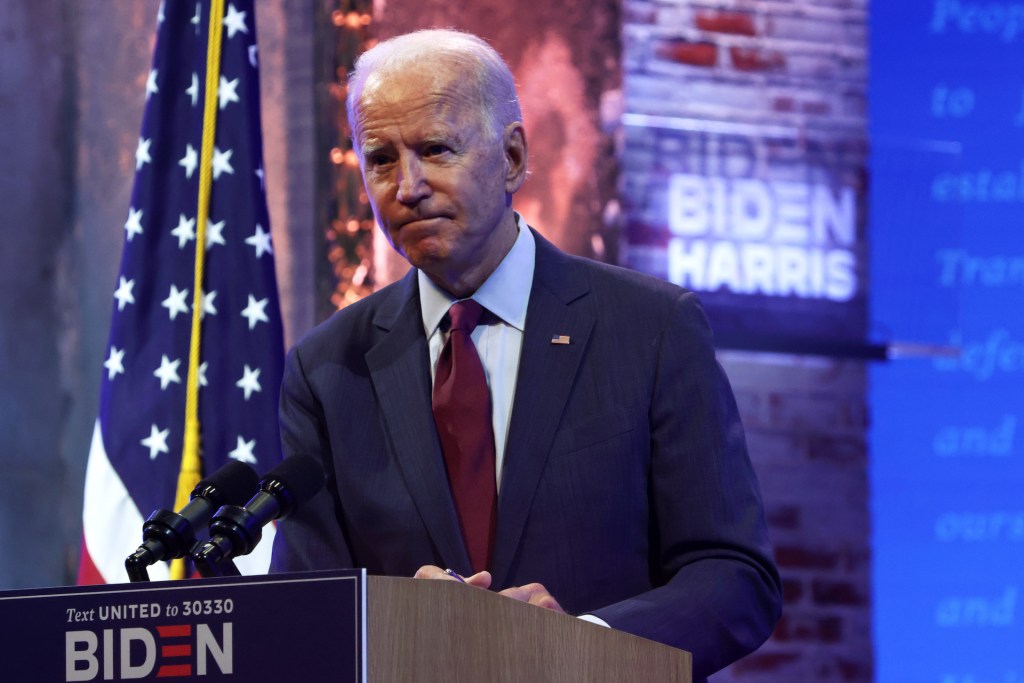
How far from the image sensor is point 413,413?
1.91 m

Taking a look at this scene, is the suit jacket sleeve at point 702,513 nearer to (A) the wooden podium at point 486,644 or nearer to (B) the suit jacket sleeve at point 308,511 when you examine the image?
(A) the wooden podium at point 486,644

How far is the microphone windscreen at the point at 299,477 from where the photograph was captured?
5.13 feet

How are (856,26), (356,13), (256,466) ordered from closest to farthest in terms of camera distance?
(256,466)
(356,13)
(856,26)

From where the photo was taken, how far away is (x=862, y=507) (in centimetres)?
364

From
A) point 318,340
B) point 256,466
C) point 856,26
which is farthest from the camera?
point 856,26

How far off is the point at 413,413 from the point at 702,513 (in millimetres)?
420

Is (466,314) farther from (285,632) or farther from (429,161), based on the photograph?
(285,632)

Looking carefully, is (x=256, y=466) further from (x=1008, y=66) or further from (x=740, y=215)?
(x=1008, y=66)

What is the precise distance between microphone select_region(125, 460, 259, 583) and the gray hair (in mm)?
605

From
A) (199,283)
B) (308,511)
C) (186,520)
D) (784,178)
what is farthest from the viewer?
(784,178)

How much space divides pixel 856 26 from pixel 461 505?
2.46 m

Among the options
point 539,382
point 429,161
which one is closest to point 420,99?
point 429,161

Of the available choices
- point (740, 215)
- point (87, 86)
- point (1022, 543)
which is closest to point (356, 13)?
point (87, 86)

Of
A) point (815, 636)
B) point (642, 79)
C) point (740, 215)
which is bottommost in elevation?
point (815, 636)
